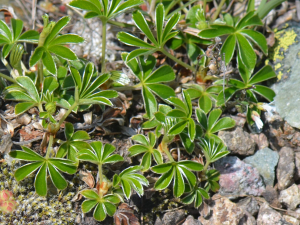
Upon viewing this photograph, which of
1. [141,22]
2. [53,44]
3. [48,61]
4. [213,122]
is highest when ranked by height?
[141,22]

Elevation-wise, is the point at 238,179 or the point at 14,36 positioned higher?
the point at 14,36

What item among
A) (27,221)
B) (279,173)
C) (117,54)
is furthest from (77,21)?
(279,173)

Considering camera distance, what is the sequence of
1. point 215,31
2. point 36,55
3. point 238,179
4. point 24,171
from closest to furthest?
point 24,171 → point 36,55 → point 215,31 → point 238,179

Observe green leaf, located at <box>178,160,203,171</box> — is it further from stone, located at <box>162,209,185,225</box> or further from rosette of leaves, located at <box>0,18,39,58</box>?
rosette of leaves, located at <box>0,18,39,58</box>

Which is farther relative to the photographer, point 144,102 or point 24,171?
point 144,102

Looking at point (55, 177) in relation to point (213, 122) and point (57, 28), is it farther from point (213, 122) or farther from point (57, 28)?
point (213, 122)

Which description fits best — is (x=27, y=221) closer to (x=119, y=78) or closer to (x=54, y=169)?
(x=54, y=169)

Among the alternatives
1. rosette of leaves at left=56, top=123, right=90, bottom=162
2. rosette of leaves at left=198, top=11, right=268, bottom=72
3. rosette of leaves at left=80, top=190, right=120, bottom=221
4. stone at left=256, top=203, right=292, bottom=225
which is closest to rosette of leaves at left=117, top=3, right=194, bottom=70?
rosette of leaves at left=198, top=11, right=268, bottom=72

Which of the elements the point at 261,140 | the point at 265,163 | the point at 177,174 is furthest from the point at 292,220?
the point at 177,174
